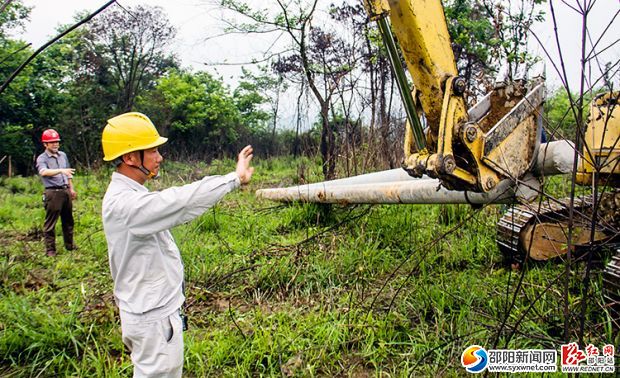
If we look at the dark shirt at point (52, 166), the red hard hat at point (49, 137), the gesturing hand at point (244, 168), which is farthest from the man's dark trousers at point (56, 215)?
the gesturing hand at point (244, 168)

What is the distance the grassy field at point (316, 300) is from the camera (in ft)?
11.4

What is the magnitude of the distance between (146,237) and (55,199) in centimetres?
517

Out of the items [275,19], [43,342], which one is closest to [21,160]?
[275,19]

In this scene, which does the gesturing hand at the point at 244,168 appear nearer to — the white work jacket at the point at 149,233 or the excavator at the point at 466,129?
the white work jacket at the point at 149,233

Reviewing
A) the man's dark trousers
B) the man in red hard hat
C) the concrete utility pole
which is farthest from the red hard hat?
the concrete utility pole

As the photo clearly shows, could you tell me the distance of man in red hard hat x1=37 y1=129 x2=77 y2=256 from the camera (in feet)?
22.2

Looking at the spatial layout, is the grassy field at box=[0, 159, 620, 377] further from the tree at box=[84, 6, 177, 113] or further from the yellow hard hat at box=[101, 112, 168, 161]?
the tree at box=[84, 6, 177, 113]

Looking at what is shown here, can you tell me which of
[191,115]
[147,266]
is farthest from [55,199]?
[191,115]

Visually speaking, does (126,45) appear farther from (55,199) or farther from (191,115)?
(55,199)

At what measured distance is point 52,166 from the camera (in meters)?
6.92

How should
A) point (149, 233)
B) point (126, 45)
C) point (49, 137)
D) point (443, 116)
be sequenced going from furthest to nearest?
point (126, 45) < point (49, 137) < point (443, 116) < point (149, 233)

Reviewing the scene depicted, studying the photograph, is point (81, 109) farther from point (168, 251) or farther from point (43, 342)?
point (168, 251)

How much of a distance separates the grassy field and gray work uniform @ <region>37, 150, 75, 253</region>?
0.30m

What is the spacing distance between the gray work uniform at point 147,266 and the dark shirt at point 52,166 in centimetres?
496
